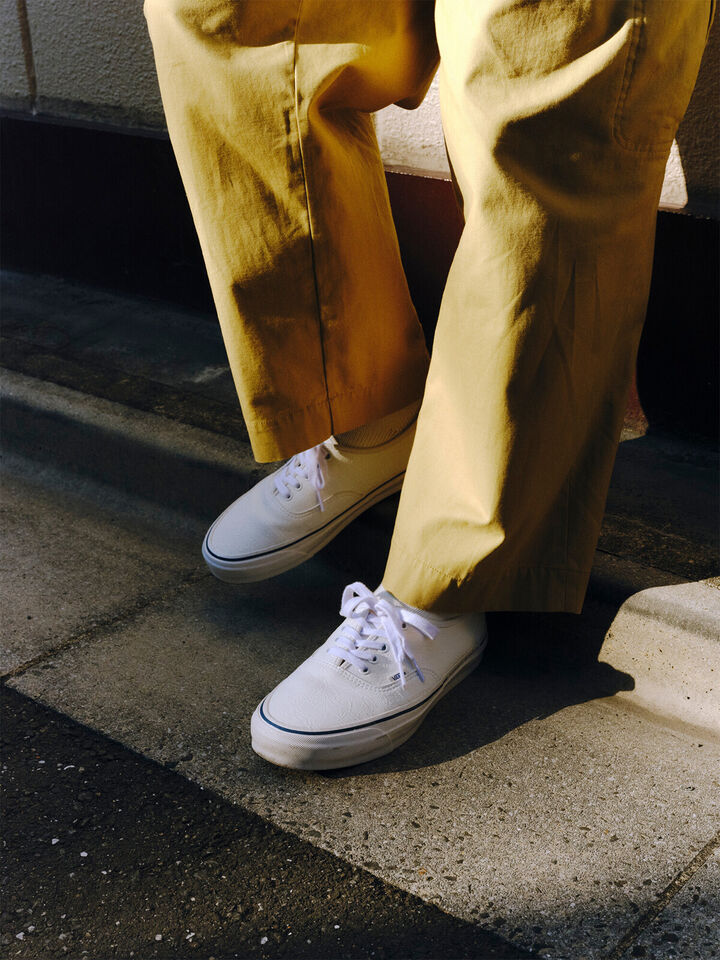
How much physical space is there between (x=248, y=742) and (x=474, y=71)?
35.2 inches

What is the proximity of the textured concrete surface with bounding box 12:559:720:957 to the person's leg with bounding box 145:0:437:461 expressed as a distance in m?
0.35

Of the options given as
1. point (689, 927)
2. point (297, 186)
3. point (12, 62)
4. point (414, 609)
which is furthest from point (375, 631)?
point (12, 62)

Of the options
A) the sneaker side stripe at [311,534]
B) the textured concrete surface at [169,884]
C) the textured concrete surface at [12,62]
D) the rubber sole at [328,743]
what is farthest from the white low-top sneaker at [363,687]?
the textured concrete surface at [12,62]

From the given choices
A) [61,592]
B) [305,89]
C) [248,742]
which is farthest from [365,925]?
[305,89]

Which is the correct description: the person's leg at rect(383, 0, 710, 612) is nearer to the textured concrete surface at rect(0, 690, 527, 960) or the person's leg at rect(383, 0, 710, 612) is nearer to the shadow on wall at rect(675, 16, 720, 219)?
the textured concrete surface at rect(0, 690, 527, 960)

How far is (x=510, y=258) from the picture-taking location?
3.76ft

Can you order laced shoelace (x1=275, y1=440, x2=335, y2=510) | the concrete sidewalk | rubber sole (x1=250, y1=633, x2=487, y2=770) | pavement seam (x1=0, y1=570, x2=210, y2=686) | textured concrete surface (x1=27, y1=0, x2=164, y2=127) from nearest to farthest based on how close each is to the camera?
the concrete sidewalk < rubber sole (x1=250, y1=633, x2=487, y2=770) < pavement seam (x1=0, y1=570, x2=210, y2=686) < laced shoelace (x1=275, y1=440, x2=335, y2=510) < textured concrete surface (x1=27, y1=0, x2=164, y2=127)

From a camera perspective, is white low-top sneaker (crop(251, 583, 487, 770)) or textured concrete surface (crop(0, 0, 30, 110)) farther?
textured concrete surface (crop(0, 0, 30, 110))

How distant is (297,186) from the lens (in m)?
1.36

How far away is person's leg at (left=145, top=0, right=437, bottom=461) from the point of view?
4.30 feet

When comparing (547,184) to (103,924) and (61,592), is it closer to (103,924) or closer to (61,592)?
(103,924)

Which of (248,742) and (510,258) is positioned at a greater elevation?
(510,258)

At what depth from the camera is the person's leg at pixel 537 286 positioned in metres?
1.07

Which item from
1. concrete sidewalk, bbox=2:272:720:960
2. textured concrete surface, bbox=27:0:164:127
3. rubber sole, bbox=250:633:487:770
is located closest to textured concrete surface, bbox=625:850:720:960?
concrete sidewalk, bbox=2:272:720:960
